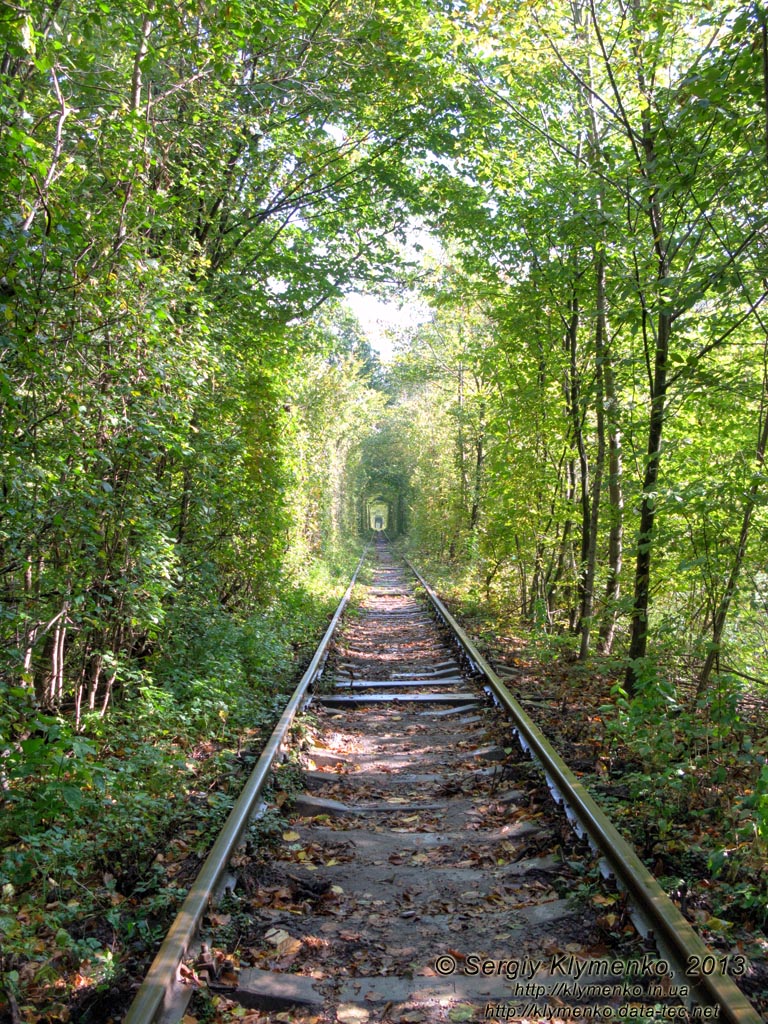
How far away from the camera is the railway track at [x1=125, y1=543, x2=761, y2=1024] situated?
2.63 meters

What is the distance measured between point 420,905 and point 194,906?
1.14 meters

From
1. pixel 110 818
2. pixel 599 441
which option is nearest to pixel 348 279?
pixel 599 441

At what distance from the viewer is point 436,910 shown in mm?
3383

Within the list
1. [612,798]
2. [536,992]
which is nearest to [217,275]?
[612,798]

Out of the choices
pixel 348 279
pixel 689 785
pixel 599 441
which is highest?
pixel 348 279

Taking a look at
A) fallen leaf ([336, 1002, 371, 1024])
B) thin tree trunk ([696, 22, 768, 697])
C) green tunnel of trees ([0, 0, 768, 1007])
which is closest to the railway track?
fallen leaf ([336, 1002, 371, 1024])

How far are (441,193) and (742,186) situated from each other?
5439 mm

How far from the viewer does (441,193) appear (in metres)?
9.30

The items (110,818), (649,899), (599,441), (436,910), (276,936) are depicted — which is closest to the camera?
(649,899)

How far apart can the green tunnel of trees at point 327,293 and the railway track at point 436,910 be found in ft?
3.42

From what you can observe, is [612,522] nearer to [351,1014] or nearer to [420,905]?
[420,905]

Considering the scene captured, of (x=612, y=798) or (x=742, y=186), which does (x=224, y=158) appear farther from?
(x=612, y=798)

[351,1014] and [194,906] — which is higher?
[194,906]

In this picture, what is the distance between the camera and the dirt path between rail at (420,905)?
2.69 meters
